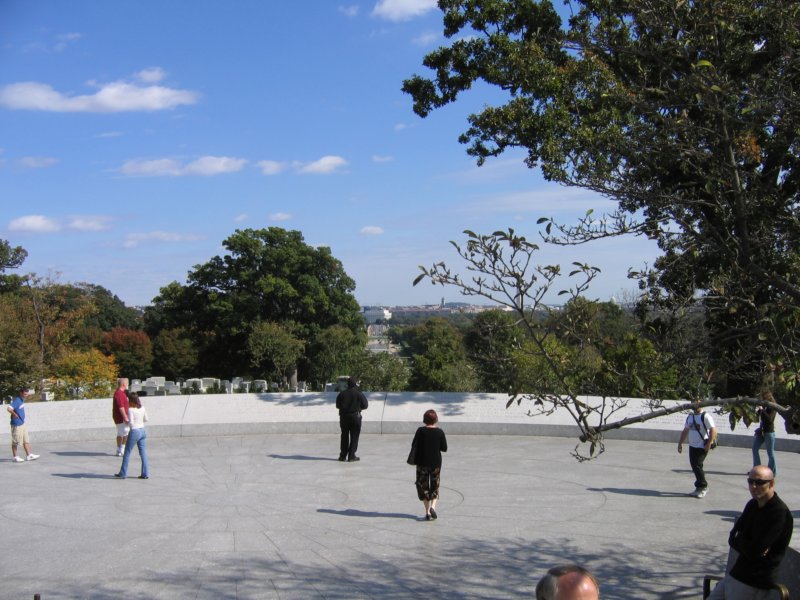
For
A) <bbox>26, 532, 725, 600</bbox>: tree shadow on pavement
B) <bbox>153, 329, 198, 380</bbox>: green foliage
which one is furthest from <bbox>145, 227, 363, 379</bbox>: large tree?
<bbox>26, 532, 725, 600</bbox>: tree shadow on pavement

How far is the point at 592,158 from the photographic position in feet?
29.3

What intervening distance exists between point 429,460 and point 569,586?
7.17 meters

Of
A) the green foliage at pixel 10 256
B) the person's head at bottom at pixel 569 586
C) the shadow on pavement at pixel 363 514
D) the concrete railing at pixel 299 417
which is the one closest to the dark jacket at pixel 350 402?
the shadow on pavement at pixel 363 514

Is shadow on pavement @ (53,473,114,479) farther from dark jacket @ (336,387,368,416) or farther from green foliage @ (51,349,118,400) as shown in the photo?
green foliage @ (51,349,118,400)

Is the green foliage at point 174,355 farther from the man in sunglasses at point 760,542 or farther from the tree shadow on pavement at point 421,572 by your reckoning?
A: the man in sunglasses at point 760,542

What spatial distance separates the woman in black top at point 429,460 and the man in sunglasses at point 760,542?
191 inches

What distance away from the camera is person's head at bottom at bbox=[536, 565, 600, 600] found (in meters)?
3.32

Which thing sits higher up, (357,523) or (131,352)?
(131,352)

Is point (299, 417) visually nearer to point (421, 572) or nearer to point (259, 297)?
point (421, 572)

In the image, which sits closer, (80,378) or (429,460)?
(429,460)

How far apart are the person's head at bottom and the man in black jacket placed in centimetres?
1148

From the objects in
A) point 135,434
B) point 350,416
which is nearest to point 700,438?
point 350,416

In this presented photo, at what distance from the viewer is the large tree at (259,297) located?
150 ft

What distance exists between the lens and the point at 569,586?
3.34 m
